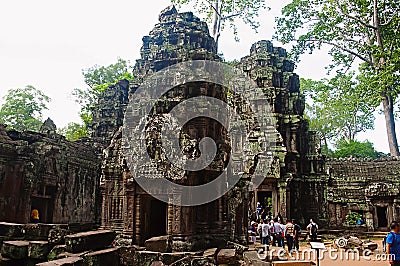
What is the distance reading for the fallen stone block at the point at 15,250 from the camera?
22.4ft

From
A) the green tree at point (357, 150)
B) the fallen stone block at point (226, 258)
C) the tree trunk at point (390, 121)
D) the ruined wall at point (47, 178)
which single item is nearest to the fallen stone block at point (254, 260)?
the fallen stone block at point (226, 258)

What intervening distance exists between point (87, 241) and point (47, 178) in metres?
10.4

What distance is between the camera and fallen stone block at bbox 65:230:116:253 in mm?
6801

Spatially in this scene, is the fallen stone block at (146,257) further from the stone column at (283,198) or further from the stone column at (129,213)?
the stone column at (283,198)

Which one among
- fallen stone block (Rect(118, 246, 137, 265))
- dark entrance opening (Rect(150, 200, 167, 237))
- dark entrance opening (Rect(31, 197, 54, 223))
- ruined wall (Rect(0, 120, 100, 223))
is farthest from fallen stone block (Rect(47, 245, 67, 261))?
dark entrance opening (Rect(31, 197, 54, 223))

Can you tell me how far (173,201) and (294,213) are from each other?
35.9 feet

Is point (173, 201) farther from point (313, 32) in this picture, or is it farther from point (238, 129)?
point (313, 32)

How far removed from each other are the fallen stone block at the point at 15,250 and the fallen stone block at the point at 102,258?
Answer: 139 centimetres

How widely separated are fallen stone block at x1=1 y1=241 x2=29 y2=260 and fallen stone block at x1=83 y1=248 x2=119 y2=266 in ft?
4.56

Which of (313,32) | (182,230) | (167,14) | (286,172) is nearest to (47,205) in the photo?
(182,230)

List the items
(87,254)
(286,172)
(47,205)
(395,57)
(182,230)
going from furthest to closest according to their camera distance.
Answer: (286,172) < (47,205) < (395,57) < (182,230) < (87,254)

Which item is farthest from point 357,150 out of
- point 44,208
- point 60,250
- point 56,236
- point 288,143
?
point 60,250

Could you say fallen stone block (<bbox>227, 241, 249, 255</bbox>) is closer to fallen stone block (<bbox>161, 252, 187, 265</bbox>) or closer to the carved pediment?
fallen stone block (<bbox>161, 252, 187, 265</bbox>)

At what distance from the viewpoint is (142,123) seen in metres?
10.5
